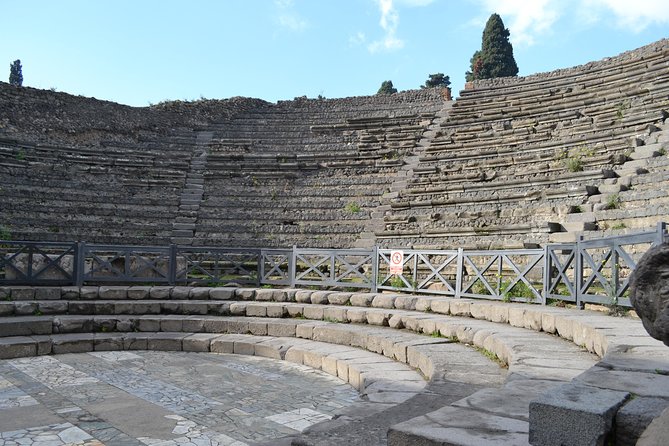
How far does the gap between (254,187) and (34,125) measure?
8.35 m

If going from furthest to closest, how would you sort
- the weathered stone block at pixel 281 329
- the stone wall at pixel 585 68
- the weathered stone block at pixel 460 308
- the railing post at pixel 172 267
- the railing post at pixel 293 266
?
the stone wall at pixel 585 68
the railing post at pixel 293 266
the railing post at pixel 172 267
the weathered stone block at pixel 281 329
the weathered stone block at pixel 460 308

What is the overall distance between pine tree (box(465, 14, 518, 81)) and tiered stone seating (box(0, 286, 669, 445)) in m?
35.0

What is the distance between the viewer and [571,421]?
7.20 feet

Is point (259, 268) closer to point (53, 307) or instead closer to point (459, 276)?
point (53, 307)

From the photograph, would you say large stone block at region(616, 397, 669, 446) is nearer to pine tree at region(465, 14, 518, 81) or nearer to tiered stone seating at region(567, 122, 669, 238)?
tiered stone seating at region(567, 122, 669, 238)

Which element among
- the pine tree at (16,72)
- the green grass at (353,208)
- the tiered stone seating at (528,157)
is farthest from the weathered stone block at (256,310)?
the pine tree at (16,72)

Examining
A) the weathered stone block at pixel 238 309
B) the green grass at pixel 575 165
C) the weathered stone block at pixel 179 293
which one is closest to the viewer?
the weathered stone block at pixel 238 309

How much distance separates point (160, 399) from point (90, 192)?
11.8 meters

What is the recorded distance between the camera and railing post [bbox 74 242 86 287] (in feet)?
30.9

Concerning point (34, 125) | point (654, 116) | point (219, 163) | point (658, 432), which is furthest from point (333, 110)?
point (658, 432)

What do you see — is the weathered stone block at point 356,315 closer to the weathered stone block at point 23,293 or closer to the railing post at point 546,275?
the railing post at point 546,275

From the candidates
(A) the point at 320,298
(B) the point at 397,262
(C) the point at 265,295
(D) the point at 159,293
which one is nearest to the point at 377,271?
(B) the point at 397,262

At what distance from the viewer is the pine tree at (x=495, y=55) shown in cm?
3981

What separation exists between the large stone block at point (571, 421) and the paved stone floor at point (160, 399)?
189 centimetres
